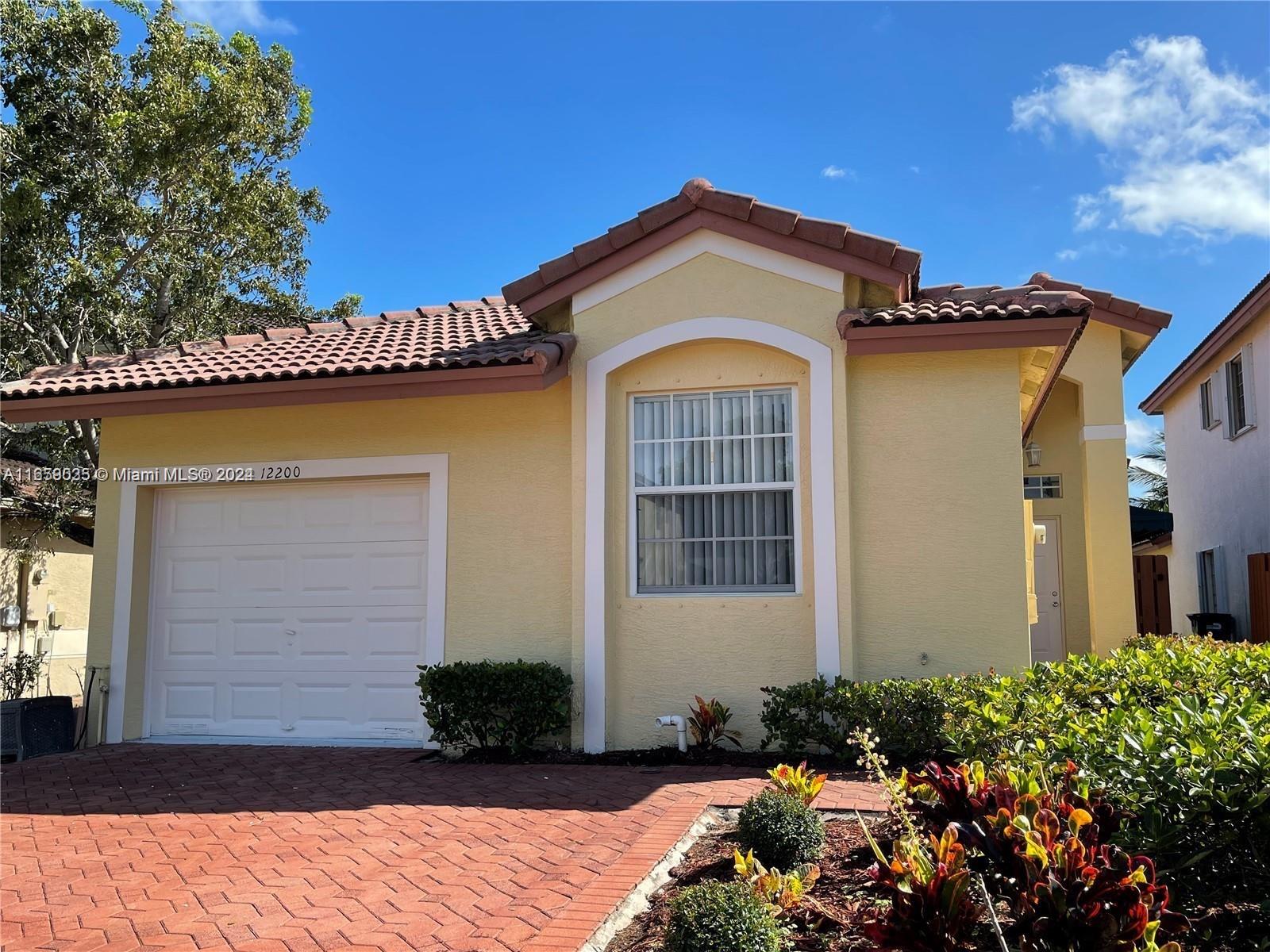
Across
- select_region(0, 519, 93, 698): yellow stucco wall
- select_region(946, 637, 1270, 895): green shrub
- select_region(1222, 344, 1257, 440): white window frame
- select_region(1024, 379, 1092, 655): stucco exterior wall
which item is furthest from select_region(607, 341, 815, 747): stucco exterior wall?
select_region(1222, 344, 1257, 440): white window frame

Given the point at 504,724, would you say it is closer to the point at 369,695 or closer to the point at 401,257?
the point at 369,695

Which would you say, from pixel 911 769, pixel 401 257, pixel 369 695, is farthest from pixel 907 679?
pixel 401 257

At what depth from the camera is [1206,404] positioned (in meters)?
17.6

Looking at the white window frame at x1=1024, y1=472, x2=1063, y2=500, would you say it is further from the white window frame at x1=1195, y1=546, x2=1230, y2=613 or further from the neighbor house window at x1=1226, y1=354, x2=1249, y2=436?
the white window frame at x1=1195, y1=546, x2=1230, y2=613

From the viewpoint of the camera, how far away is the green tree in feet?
43.1

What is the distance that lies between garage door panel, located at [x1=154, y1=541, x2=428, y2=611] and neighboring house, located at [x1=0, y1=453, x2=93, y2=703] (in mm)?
3789

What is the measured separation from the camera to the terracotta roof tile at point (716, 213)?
8070 millimetres

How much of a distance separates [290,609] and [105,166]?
7.93 metres

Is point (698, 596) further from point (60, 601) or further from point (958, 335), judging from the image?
point (60, 601)

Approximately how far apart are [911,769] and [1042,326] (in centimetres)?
353

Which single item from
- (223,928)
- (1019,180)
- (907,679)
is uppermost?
(1019,180)

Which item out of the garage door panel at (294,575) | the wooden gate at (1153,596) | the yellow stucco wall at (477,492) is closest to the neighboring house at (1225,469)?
the wooden gate at (1153,596)

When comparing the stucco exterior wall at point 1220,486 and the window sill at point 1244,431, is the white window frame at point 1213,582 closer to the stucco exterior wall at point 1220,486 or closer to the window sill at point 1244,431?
the stucco exterior wall at point 1220,486

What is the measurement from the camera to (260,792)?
7223 mm
